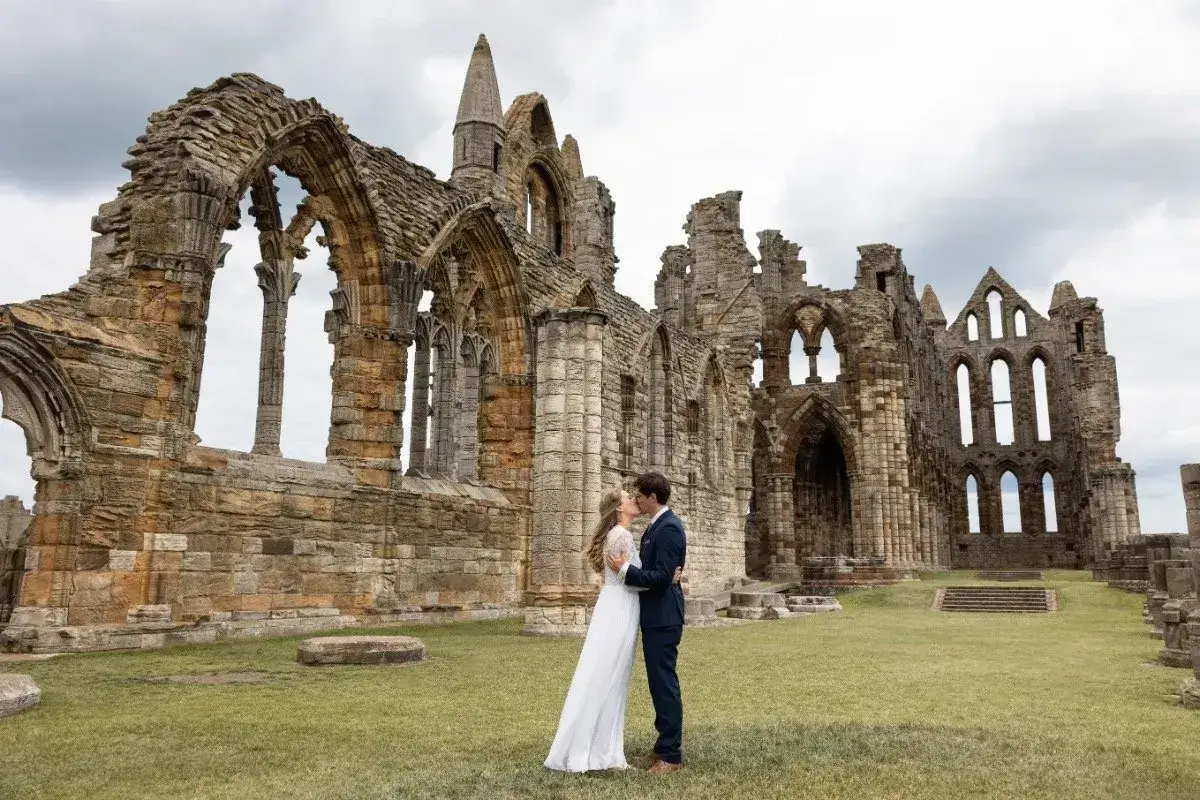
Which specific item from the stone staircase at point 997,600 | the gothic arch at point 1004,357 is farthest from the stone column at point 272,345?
the gothic arch at point 1004,357

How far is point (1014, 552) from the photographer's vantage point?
147 ft

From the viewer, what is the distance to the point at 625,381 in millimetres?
18000

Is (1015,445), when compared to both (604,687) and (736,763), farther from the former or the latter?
(604,687)

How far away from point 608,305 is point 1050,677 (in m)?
11.7

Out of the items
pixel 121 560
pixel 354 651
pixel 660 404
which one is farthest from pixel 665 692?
pixel 660 404

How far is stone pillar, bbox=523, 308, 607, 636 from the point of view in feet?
37.7

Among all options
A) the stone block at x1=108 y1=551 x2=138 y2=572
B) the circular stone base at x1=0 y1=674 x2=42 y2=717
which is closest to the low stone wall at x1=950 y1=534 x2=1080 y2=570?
the stone block at x1=108 y1=551 x2=138 y2=572

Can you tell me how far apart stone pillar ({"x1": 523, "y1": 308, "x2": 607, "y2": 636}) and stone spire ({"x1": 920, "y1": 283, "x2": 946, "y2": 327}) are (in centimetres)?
4008

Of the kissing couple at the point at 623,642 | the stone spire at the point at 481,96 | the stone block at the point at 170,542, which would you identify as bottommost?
the kissing couple at the point at 623,642

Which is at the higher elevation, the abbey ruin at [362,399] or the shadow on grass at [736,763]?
the abbey ruin at [362,399]

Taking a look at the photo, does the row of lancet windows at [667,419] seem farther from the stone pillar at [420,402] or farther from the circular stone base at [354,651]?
the circular stone base at [354,651]

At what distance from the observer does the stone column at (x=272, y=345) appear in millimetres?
13508

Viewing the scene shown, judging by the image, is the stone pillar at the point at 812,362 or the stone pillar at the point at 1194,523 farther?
the stone pillar at the point at 812,362

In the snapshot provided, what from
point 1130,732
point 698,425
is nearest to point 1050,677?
point 1130,732
